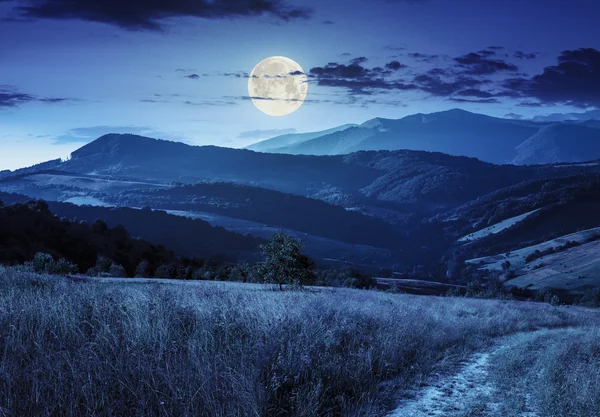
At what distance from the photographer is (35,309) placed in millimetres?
7949

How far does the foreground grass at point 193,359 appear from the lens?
17.9 ft

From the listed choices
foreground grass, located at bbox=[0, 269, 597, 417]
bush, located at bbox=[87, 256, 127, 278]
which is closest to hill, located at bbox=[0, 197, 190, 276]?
bush, located at bbox=[87, 256, 127, 278]

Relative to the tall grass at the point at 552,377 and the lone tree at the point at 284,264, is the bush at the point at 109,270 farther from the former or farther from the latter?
the tall grass at the point at 552,377

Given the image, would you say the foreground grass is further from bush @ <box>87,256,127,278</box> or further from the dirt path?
bush @ <box>87,256,127,278</box>

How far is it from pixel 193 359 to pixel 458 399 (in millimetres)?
4572

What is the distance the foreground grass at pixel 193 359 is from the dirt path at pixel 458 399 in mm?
391

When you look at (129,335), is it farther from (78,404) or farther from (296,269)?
(296,269)

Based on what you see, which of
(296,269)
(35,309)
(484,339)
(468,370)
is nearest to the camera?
(35,309)

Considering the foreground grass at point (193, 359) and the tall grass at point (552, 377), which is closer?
the foreground grass at point (193, 359)

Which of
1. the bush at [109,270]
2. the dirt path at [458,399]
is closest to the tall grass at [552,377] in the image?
the dirt path at [458,399]

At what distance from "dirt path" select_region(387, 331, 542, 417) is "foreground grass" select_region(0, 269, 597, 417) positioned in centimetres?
39

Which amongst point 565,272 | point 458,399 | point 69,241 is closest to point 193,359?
point 458,399

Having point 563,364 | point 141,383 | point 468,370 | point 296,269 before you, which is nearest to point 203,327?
point 141,383

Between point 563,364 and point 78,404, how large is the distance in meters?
10.1
